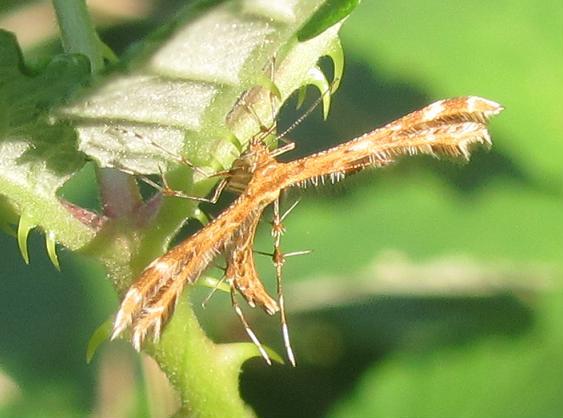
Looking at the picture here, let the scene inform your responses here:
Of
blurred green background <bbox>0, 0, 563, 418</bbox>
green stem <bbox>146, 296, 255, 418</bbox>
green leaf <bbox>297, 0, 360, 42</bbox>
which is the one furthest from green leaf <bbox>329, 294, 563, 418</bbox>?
green leaf <bbox>297, 0, 360, 42</bbox>

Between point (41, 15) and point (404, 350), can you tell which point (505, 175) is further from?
point (41, 15)

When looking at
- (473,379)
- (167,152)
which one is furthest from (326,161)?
(473,379)

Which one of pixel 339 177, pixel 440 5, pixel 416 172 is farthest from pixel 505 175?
pixel 339 177

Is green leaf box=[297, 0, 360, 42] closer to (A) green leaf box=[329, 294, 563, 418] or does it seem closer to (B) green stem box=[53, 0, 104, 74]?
(B) green stem box=[53, 0, 104, 74]

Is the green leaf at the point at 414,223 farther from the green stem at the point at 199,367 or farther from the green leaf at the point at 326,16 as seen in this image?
the green leaf at the point at 326,16

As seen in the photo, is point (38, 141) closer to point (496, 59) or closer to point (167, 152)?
point (167, 152)
